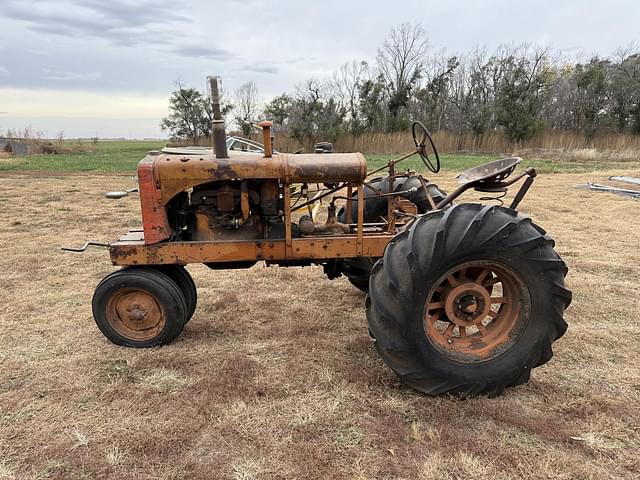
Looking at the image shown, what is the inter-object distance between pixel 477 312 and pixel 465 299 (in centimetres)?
11

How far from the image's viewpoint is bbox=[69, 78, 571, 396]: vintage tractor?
8.53 ft

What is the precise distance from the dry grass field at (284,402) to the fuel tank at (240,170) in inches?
45.2

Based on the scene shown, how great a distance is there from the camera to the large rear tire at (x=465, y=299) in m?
2.56

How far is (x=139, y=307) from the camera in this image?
3297mm

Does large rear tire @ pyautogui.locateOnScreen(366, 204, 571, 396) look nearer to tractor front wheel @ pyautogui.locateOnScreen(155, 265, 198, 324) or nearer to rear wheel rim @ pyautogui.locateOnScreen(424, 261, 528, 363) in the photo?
rear wheel rim @ pyautogui.locateOnScreen(424, 261, 528, 363)

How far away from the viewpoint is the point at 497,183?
10.5 ft

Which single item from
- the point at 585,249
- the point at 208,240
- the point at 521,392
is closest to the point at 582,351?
the point at 521,392

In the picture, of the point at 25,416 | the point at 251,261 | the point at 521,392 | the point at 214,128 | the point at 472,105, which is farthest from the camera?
the point at 472,105

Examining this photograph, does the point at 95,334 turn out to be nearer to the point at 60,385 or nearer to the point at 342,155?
the point at 60,385

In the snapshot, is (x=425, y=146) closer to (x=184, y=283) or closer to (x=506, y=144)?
(x=184, y=283)

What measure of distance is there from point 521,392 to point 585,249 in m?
3.86

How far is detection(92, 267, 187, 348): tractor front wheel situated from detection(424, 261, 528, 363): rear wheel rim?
5.58 feet

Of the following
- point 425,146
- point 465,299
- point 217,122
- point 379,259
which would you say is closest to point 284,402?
point 379,259

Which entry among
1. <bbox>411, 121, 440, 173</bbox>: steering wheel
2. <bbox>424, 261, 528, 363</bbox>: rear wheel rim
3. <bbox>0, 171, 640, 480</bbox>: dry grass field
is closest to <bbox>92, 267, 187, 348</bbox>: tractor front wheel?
<bbox>0, 171, 640, 480</bbox>: dry grass field
